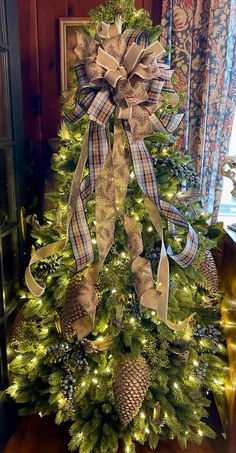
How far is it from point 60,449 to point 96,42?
1347 millimetres

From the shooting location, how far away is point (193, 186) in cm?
114

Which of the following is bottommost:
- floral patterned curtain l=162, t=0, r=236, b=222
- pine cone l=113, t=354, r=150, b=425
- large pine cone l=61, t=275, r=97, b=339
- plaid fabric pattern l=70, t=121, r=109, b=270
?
pine cone l=113, t=354, r=150, b=425

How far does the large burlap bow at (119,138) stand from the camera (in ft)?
2.97

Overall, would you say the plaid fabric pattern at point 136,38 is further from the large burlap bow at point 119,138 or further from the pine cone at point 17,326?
the pine cone at point 17,326

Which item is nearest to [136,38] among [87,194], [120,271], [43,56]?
[87,194]

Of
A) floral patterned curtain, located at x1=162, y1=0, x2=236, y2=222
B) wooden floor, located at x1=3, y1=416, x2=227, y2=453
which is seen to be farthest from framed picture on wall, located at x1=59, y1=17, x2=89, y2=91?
wooden floor, located at x1=3, y1=416, x2=227, y2=453

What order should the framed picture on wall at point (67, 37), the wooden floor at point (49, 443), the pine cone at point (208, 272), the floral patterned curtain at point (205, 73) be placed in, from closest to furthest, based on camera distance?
the pine cone at point (208, 272) < the wooden floor at point (49, 443) < the floral patterned curtain at point (205, 73) < the framed picture on wall at point (67, 37)

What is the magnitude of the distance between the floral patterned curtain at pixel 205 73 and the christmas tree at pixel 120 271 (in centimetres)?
39

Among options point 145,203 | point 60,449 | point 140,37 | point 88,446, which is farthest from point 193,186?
point 60,449

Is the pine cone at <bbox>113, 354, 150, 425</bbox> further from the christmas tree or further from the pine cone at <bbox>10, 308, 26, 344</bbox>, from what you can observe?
the pine cone at <bbox>10, 308, 26, 344</bbox>

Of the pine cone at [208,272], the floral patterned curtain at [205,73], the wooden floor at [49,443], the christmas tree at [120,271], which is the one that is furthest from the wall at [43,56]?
the wooden floor at [49,443]

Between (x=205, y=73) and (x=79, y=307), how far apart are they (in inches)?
42.8

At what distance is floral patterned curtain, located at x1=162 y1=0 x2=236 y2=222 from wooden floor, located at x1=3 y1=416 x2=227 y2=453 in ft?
3.02

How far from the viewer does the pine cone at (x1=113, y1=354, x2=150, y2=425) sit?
1.01m
